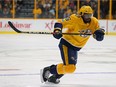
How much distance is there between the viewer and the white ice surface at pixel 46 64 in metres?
6.12

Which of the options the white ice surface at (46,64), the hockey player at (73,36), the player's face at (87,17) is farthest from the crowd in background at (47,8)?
the player's face at (87,17)

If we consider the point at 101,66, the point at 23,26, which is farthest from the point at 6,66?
the point at 23,26

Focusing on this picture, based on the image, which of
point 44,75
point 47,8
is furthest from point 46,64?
point 47,8

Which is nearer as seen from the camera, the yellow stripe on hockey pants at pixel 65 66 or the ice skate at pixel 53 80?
the yellow stripe on hockey pants at pixel 65 66

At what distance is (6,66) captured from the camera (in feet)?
25.3

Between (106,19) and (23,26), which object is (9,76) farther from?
(106,19)

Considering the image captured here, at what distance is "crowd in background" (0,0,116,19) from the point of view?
1741cm

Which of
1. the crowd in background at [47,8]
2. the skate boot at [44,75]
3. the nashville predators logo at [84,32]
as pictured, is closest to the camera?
the nashville predators logo at [84,32]

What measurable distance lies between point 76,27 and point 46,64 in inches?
93.3

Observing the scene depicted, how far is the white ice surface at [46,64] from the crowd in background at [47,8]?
5.51m

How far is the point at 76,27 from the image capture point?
5902 mm

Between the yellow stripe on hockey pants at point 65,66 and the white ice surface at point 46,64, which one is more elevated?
the yellow stripe on hockey pants at point 65,66

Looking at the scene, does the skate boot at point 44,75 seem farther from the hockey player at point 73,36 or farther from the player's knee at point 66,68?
the player's knee at point 66,68

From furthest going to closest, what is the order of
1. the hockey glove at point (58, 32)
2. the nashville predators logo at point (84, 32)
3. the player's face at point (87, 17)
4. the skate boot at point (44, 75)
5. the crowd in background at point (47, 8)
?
the crowd in background at point (47, 8) → the skate boot at point (44, 75) → the nashville predators logo at point (84, 32) → the player's face at point (87, 17) → the hockey glove at point (58, 32)
